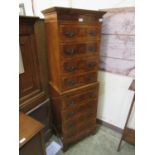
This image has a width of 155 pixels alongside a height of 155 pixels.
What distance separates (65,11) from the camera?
1279 mm

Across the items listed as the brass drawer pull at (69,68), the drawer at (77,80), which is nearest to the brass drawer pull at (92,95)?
the drawer at (77,80)

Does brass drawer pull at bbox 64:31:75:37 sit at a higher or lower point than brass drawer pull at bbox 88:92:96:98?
higher

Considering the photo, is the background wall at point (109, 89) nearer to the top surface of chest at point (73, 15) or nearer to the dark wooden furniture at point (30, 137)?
the top surface of chest at point (73, 15)

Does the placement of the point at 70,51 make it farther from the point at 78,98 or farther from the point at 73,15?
the point at 78,98

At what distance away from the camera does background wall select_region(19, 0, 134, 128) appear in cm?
175

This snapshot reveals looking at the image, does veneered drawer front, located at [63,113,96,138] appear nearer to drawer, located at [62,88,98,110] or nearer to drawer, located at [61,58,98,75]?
drawer, located at [62,88,98,110]

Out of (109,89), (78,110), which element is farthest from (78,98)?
(109,89)

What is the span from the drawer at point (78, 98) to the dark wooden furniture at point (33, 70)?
0.31 m

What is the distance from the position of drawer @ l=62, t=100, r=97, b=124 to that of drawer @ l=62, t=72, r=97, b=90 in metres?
0.26

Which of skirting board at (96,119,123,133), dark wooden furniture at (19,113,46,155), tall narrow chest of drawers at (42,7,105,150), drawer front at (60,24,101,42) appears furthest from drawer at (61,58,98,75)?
skirting board at (96,119,123,133)

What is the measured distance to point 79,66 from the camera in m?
1.55

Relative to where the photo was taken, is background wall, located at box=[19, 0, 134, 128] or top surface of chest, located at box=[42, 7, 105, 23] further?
background wall, located at box=[19, 0, 134, 128]

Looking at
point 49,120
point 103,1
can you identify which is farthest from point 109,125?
point 103,1
